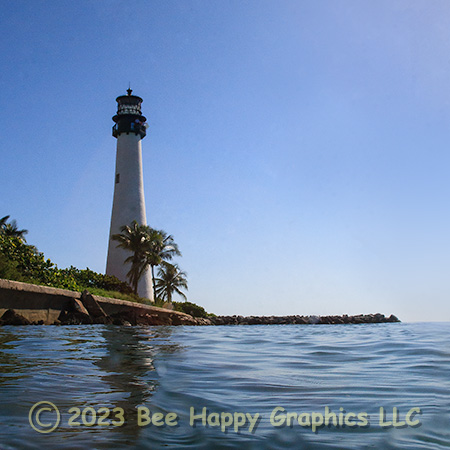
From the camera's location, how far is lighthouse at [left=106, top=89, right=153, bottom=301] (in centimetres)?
3278

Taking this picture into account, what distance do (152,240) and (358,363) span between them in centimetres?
2704

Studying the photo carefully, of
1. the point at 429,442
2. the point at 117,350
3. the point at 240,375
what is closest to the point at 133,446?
the point at 429,442

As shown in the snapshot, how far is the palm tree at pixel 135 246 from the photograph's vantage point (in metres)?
30.0

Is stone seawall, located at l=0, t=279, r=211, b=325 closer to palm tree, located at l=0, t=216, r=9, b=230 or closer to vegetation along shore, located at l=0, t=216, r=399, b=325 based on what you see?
vegetation along shore, located at l=0, t=216, r=399, b=325

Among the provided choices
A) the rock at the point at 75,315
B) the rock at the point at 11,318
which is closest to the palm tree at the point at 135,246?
the rock at the point at 75,315

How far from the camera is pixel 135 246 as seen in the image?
Result: 29.9 m

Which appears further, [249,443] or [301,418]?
[301,418]

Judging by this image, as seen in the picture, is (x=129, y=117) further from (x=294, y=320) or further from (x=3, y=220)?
(x=294, y=320)

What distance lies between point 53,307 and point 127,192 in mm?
22302

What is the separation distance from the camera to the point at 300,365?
4504 millimetres

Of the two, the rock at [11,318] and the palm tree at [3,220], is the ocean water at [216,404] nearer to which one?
the rock at [11,318]

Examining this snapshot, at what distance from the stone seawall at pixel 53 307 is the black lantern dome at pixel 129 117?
20.4m

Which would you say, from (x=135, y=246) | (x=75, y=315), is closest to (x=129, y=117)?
(x=135, y=246)

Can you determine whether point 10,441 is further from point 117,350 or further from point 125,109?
point 125,109
